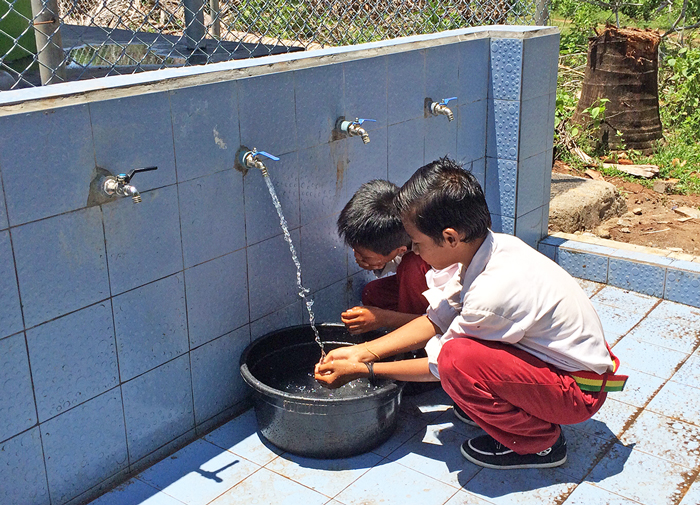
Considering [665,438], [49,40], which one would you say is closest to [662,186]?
[665,438]

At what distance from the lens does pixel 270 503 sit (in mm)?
2453

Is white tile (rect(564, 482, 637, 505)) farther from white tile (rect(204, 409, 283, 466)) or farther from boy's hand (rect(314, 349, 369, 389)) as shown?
white tile (rect(204, 409, 283, 466))

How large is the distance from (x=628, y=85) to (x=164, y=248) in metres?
5.77

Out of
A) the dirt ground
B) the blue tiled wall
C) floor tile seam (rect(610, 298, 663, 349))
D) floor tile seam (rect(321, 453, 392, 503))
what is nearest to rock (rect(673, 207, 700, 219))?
the dirt ground

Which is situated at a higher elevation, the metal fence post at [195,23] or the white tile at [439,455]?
the metal fence post at [195,23]

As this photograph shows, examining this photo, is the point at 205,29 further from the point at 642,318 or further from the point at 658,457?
the point at 642,318

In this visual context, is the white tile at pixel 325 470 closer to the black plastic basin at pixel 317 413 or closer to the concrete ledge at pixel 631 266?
the black plastic basin at pixel 317 413

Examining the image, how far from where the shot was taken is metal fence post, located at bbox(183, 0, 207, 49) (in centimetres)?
307

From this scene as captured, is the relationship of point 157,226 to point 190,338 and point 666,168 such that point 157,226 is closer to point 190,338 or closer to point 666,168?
point 190,338

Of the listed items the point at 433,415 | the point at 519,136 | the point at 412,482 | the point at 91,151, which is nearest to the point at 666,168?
the point at 519,136

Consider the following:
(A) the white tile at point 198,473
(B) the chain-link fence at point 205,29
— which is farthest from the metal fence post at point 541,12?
(A) the white tile at point 198,473

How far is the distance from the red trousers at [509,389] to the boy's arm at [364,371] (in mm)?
122

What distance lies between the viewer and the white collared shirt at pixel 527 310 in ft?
7.71

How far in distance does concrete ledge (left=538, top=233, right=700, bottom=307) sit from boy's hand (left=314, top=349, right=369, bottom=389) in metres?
2.07
